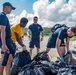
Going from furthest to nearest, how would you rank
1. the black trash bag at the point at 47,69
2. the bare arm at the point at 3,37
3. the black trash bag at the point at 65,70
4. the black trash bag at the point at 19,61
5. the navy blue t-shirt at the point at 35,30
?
the navy blue t-shirt at the point at 35,30
the black trash bag at the point at 19,61
the bare arm at the point at 3,37
the black trash bag at the point at 47,69
the black trash bag at the point at 65,70

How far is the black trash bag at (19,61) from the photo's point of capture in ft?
18.8

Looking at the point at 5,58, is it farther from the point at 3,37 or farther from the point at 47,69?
the point at 47,69

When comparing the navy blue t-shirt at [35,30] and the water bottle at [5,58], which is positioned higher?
the navy blue t-shirt at [35,30]

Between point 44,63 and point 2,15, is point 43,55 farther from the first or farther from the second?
point 2,15

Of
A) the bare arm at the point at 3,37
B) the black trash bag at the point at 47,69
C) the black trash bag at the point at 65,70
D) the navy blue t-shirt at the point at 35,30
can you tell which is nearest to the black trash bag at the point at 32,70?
the black trash bag at the point at 47,69

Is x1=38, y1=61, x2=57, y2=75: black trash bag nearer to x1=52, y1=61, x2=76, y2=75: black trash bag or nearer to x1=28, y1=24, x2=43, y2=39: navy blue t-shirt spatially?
x1=52, y1=61, x2=76, y2=75: black trash bag

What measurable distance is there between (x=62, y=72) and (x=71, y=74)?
195 millimetres

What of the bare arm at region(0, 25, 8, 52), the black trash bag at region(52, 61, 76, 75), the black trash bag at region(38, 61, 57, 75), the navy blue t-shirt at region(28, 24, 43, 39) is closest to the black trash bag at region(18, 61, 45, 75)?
the black trash bag at region(38, 61, 57, 75)

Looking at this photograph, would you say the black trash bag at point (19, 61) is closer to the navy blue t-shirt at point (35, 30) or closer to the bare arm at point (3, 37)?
the bare arm at point (3, 37)

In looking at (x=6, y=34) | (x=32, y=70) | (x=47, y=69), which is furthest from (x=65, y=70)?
(x=6, y=34)

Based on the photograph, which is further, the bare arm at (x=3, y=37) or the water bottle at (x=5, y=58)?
the water bottle at (x=5, y=58)

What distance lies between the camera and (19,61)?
5871 millimetres

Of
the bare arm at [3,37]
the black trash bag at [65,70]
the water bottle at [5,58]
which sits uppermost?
the bare arm at [3,37]

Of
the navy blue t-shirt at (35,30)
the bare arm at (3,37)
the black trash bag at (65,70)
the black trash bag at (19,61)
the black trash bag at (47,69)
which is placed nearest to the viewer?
the black trash bag at (65,70)
